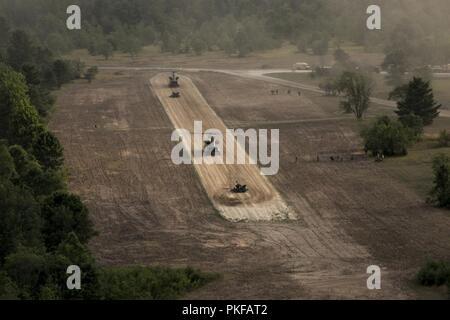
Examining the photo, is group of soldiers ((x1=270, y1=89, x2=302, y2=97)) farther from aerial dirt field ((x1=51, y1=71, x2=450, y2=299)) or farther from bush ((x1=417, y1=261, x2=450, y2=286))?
bush ((x1=417, y1=261, x2=450, y2=286))

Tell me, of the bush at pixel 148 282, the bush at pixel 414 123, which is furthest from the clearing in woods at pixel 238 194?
the bush at pixel 414 123

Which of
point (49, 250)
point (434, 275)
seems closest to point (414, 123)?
point (434, 275)

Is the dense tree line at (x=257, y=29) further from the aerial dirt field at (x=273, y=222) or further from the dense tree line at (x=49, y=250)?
the dense tree line at (x=49, y=250)

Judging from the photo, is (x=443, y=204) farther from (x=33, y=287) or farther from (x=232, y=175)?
(x=33, y=287)

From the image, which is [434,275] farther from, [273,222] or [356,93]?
[356,93]

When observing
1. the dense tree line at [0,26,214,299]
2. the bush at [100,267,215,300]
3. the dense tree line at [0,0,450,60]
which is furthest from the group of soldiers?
the bush at [100,267,215,300]

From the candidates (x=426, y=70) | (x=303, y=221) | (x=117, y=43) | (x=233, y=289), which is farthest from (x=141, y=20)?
(x=233, y=289)
